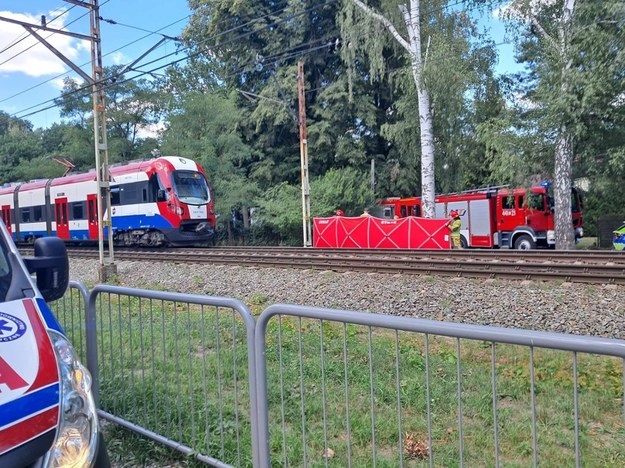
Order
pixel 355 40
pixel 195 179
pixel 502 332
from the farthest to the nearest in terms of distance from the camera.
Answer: pixel 355 40 < pixel 195 179 < pixel 502 332

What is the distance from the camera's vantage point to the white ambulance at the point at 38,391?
6.81 ft

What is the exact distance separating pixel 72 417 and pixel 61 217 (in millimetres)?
25814

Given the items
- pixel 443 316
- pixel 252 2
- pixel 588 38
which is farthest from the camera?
pixel 252 2

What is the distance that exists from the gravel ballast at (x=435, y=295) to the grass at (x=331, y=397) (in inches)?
150

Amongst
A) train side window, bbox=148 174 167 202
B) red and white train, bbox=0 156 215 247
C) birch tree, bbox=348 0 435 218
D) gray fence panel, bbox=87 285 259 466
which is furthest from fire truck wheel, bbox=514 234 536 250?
gray fence panel, bbox=87 285 259 466

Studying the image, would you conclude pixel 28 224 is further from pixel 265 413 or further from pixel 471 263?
pixel 265 413

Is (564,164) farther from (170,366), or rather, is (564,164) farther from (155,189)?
(170,366)

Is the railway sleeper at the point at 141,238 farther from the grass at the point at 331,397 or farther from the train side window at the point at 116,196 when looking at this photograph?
the grass at the point at 331,397

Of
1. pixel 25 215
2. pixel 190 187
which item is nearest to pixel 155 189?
pixel 190 187

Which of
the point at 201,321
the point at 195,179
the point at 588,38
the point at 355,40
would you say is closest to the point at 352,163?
the point at 355,40

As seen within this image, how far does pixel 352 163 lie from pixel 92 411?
30073mm

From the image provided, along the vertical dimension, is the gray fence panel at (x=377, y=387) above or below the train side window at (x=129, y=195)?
below

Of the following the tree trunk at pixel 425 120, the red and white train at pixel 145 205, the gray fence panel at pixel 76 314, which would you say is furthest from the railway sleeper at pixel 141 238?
the gray fence panel at pixel 76 314

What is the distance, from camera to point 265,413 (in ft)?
10.4
